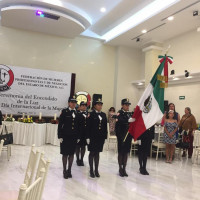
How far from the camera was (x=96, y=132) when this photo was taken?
4.61 meters

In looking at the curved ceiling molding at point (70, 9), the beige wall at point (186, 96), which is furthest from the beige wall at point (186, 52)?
the curved ceiling molding at point (70, 9)

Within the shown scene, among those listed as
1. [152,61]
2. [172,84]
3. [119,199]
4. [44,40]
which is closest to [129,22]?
[152,61]

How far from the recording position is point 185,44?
9.74 meters

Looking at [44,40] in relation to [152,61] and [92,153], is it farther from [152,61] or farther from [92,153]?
[92,153]

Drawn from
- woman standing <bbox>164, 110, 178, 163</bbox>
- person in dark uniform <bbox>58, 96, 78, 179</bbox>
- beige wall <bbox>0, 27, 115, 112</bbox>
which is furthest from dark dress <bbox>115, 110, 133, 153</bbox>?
beige wall <bbox>0, 27, 115, 112</bbox>

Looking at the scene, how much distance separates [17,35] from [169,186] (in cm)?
874

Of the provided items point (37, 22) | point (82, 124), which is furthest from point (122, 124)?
point (37, 22)

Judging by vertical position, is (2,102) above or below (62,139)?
above

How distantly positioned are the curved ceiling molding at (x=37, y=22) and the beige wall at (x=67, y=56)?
1.49 feet

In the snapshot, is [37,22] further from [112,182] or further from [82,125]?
[112,182]

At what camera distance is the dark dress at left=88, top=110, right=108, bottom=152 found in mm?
4609

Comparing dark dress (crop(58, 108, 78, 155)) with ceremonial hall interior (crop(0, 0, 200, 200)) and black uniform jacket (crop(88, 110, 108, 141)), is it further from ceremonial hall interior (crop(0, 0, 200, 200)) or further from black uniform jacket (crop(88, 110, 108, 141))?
ceremonial hall interior (crop(0, 0, 200, 200))

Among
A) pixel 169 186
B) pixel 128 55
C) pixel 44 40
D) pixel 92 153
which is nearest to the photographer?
pixel 169 186

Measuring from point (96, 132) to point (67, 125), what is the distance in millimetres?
560
